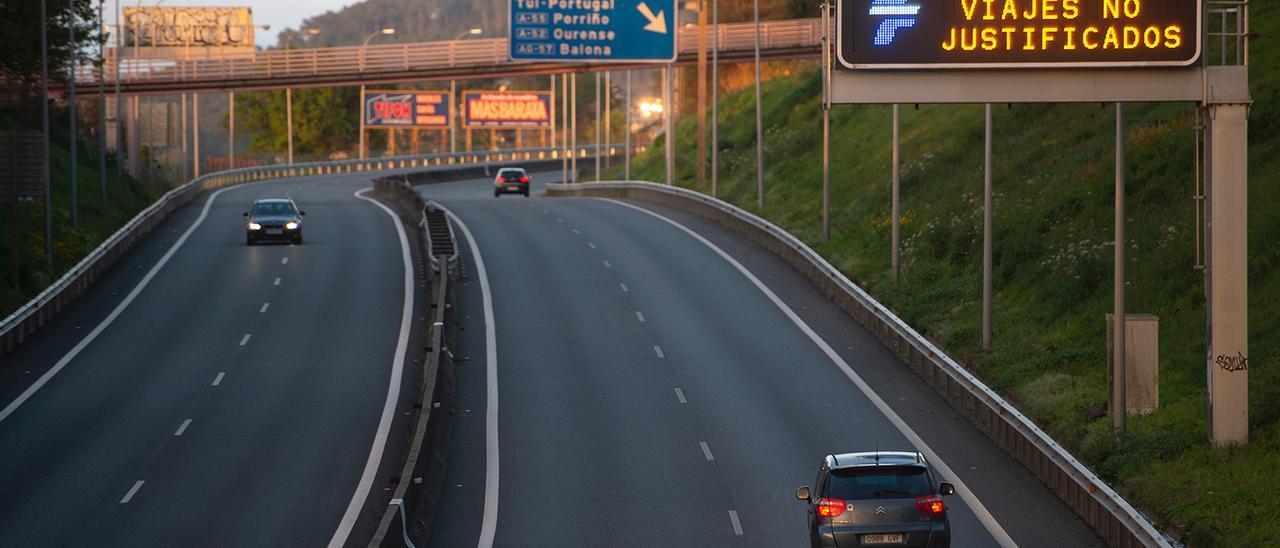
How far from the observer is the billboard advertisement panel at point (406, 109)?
15150cm

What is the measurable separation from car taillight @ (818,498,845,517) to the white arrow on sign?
41.4 meters

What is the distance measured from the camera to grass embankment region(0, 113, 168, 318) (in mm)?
47719

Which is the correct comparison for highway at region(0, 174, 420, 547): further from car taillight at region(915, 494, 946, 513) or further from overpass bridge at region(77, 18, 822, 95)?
overpass bridge at region(77, 18, 822, 95)

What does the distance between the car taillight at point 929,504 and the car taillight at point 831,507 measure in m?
0.90

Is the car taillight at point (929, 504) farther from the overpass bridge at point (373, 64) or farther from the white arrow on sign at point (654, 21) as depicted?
the overpass bridge at point (373, 64)

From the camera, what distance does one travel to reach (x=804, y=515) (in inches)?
967

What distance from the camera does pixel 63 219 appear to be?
59781mm

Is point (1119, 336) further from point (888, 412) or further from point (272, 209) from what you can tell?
point (272, 209)

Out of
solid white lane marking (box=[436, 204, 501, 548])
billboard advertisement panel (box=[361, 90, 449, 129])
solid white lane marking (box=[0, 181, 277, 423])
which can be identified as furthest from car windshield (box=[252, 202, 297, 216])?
billboard advertisement panel (box=[361, 90, 449, 129])

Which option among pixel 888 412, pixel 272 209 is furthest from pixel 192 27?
pixel 888 412

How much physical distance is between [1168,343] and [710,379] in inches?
366

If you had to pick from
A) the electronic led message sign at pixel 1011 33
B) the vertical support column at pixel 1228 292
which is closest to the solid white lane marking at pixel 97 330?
the electronic led message sign at pixel 1011 33

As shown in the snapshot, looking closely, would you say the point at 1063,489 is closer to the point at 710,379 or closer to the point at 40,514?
Answer: the point at 710,379

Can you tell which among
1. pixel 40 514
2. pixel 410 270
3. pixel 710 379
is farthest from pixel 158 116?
pixel 40 514
